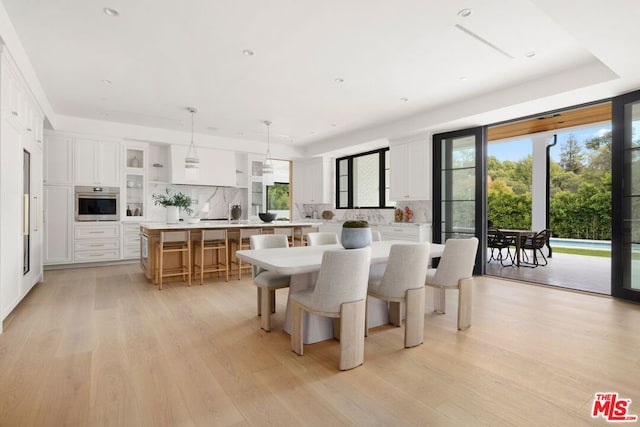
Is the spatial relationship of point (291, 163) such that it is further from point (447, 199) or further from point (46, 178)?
point (46, 178)

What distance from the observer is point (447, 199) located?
19.4 ft

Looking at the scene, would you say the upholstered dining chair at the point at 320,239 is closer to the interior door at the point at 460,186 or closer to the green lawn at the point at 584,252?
the interior door at the point at 460,186

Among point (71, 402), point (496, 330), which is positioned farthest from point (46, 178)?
point (496, 330)

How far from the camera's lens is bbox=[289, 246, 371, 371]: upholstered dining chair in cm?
224

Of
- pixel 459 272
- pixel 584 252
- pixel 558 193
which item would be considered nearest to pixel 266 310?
pixel 459 272

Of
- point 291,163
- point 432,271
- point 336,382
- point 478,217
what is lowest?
point 336,382

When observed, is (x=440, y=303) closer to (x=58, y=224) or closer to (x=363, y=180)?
(x=363, y=180)

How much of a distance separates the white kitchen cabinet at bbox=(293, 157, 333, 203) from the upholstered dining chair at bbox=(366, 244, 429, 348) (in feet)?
19.2

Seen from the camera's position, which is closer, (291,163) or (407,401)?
(407,401)

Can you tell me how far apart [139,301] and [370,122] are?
4803mm

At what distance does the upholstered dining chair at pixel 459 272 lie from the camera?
301 centimetres

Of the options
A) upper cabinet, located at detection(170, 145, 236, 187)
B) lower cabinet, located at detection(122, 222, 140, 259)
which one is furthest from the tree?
lower cabinet, located at detection(122, 222, 140, 259)

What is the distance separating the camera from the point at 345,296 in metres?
2.31

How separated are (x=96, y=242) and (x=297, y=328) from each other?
A: 17.7ft
